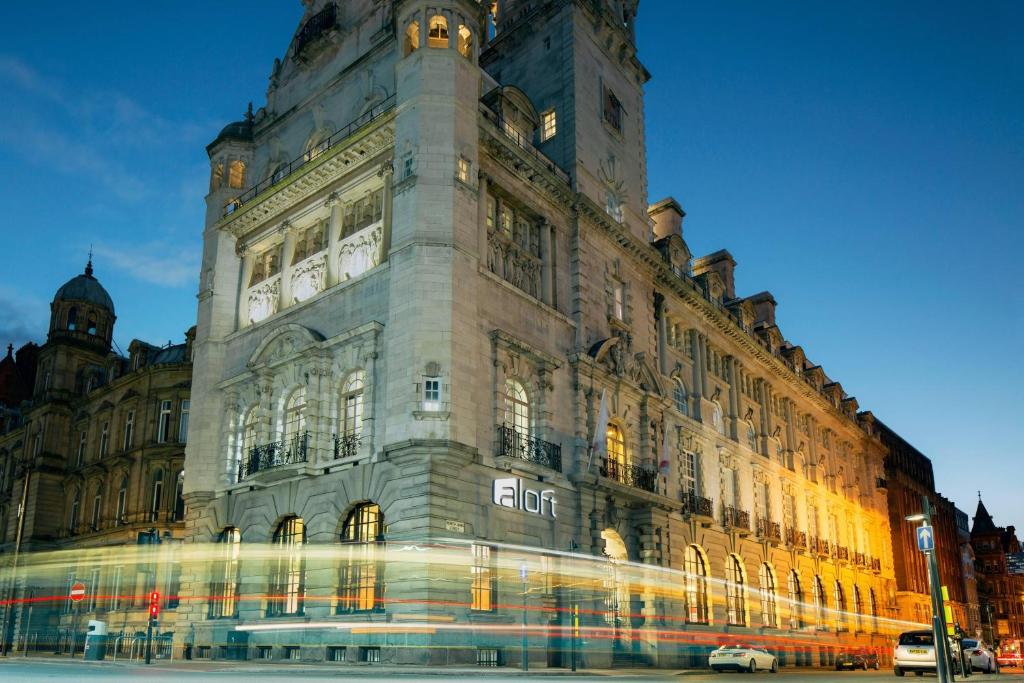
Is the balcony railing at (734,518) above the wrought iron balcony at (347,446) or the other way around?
the other way around

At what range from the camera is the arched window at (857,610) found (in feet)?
223

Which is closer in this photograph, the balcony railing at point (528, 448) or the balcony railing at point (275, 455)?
the balcony railing at point (528, 448)

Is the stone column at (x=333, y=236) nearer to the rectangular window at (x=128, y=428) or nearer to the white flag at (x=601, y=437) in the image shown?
the white flag at (x=601, y=437)

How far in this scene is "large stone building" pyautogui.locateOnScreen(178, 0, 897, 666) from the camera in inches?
1276

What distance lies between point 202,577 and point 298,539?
6.16 m

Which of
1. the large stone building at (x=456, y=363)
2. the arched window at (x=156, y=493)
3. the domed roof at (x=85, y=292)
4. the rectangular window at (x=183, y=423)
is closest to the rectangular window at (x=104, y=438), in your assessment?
the arched window at (x=156, y=493)

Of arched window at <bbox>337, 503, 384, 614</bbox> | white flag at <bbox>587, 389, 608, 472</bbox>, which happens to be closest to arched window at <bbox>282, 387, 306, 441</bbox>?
arched window at <bbox>337, 503, 384, 614</bbox>

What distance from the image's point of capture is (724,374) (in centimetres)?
5806

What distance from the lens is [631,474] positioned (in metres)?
41.8

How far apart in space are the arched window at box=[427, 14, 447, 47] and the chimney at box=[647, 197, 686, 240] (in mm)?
26813

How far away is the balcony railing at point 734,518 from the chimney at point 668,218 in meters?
18.7

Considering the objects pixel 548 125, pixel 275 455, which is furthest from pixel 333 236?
pixel 548 125

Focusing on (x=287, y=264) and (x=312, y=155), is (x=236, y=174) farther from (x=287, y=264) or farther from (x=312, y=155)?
(x=287, y=264)

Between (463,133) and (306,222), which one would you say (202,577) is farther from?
(463,133)
